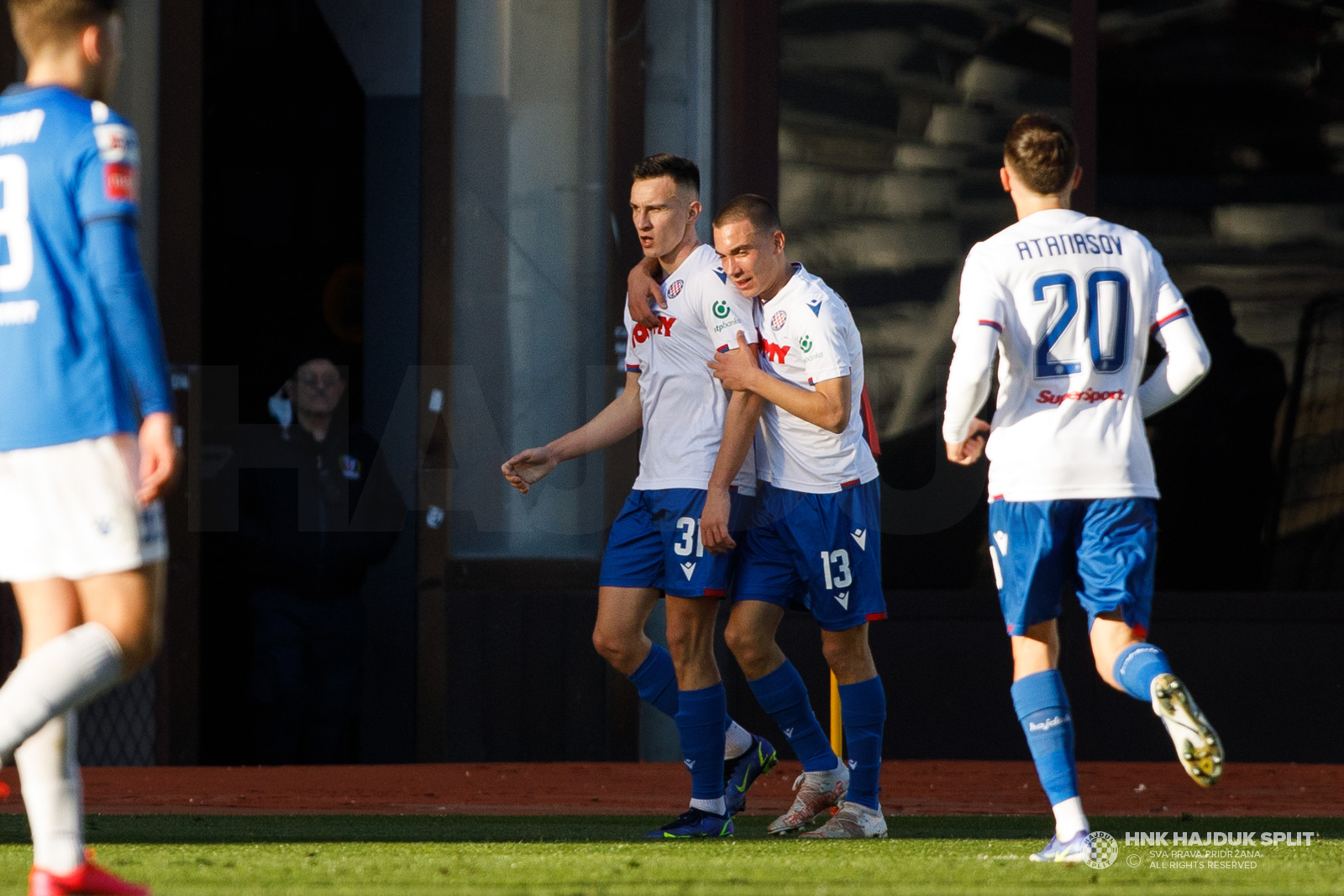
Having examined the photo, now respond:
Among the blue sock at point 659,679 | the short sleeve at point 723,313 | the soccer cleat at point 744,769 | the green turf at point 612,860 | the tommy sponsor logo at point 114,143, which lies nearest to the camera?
the tommy sponsor logo at point 114,143

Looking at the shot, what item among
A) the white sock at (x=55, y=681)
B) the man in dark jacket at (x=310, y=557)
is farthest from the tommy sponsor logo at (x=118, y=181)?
the man in dark jacket at (x=310, y=557)

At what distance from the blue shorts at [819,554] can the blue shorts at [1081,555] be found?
1.11 meters

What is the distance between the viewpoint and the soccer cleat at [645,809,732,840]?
543cm

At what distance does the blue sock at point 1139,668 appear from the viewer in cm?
416

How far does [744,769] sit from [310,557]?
380 centimetres

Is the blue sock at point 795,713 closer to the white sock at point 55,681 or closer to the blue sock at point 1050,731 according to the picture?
the blue sock at point 1050,731

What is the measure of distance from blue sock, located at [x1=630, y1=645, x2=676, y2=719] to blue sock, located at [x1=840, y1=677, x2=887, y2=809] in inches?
26.1

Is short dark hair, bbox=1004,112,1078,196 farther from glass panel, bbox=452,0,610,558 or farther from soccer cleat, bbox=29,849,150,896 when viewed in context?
glass panel, bbox=452,0,610,558

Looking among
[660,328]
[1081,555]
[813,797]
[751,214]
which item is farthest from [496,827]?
[1081,555]

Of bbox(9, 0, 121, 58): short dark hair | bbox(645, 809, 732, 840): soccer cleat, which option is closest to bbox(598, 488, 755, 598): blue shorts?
bbox(645, 809, 732, 840): soccer cleat

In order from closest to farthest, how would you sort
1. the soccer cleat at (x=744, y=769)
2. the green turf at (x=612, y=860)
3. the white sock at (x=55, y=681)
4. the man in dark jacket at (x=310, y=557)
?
the white sock at (x=55, y=681) → the green turf at (x=612, y=860) → the soccer cleat at (x=744, y=769) → the man in dark jacket at (x=310, y=557)

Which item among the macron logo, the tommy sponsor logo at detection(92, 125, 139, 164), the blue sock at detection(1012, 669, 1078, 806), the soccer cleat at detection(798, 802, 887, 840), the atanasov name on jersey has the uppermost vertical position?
the tommy sponsor logo at detection(92, 125, 139, 164)

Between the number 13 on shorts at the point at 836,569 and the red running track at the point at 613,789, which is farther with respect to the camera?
the red running track at the point at 613,789

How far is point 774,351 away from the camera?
18.3 ft
